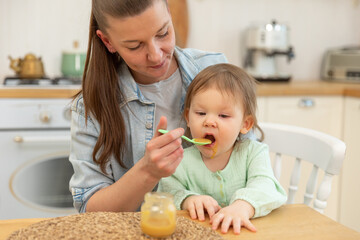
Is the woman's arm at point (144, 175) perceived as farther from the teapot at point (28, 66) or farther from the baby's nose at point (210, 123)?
the teapot at point (28, 66)

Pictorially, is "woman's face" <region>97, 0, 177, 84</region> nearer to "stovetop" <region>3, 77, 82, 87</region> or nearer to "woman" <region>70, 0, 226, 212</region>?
"woman" <region>70, 0, 226, 212</region>

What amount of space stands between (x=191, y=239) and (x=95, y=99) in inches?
21.5

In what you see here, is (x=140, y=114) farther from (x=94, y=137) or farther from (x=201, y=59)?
(x=201, y=59)

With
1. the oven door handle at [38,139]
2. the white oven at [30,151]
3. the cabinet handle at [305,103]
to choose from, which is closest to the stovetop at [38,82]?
the white oven at [30,151]

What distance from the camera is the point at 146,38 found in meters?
1.10

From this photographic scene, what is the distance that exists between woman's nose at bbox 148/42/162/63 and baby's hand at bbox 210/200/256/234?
400 mm

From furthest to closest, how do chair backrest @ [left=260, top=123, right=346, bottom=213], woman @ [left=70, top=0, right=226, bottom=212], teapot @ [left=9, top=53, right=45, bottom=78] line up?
teapot @ [left=9, top=53, right=45, bottom=78] → chair backrest @ [left=260, top=123, right=346, bottom=213] → woman @ [left=70, top=0, right=226, bottom=212]

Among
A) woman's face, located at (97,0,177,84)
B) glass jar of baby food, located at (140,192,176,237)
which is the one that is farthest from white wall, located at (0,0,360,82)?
glass jar of baby food, located at (140,192,176,237)

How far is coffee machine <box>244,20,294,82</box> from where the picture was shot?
8.86 feet

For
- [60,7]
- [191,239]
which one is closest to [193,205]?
[191,239]

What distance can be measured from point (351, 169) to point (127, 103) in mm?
1666

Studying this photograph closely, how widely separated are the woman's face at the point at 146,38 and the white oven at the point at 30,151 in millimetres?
1133

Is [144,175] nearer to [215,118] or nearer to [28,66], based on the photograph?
[215,118]

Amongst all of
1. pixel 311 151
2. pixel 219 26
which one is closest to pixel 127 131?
pixel 311 151
